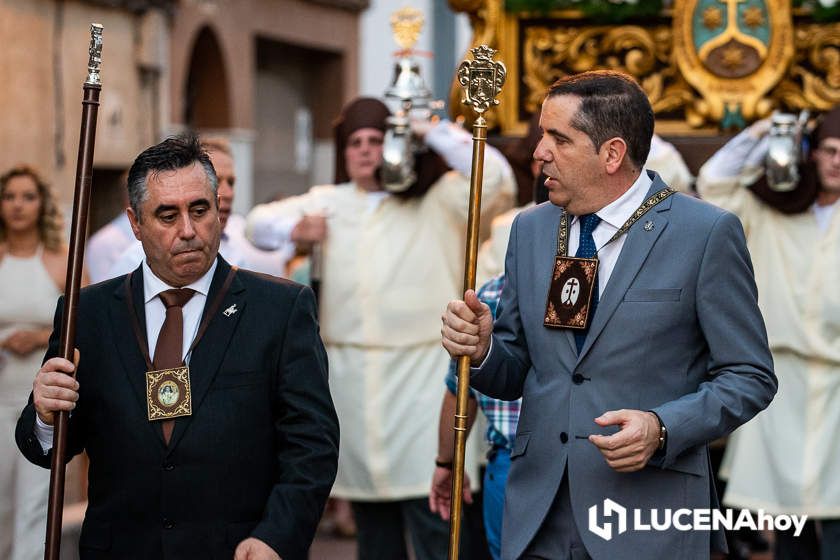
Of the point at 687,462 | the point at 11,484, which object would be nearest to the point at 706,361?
the point at 687,462

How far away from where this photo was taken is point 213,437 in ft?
13.1

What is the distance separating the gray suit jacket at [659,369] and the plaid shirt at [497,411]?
102 cm

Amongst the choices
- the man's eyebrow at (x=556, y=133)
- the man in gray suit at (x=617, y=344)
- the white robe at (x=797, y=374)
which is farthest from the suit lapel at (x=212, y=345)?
the white robe at (x=797, y=374)

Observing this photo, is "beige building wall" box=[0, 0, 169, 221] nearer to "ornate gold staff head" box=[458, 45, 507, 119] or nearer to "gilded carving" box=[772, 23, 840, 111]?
"gilded carving" box=[772, 23, 840, 111]

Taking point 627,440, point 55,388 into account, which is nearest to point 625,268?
point 627,440

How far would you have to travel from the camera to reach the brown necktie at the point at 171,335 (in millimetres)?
4059

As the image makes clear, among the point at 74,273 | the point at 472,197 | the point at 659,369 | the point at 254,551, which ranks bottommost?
the point at 254,551

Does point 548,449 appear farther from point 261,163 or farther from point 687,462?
point 261,163

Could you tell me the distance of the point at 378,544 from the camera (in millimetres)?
6711

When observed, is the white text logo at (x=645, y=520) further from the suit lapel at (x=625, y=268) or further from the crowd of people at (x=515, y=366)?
the suit lapel at (x=625, y=268)

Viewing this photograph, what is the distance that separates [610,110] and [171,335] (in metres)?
1.23

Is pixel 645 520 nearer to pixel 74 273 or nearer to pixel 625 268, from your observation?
pixel 625 268

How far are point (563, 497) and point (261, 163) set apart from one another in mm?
17794

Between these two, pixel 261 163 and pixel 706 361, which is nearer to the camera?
pixel 706 361
